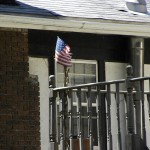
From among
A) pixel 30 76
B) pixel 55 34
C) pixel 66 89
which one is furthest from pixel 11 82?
pixel 66 89

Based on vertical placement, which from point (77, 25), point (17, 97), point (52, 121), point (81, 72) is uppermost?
point (77, 25)

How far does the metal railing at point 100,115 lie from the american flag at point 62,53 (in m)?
2.26

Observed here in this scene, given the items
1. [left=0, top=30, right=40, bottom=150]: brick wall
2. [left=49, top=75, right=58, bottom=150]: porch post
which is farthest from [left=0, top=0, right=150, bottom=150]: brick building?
[left=49, top=75, right=58, bottom=150]: porch post

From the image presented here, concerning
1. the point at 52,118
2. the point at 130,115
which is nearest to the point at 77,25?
the point at 52,118

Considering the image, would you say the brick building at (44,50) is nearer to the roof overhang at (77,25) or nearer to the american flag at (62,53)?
the roof overhang at (77,25)

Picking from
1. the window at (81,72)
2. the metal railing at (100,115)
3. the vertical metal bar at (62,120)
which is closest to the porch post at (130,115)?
the metal railing at (100,115)

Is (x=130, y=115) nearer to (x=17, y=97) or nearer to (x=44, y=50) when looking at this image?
(x=17, y=97)

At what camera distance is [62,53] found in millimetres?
12320

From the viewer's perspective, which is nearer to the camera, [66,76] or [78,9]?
[66,76]

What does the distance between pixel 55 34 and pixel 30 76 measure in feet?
3.04

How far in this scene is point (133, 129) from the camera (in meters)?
8.84

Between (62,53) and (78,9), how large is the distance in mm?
1547

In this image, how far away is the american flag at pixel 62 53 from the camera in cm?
1229

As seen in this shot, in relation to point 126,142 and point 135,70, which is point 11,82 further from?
point 126,142
